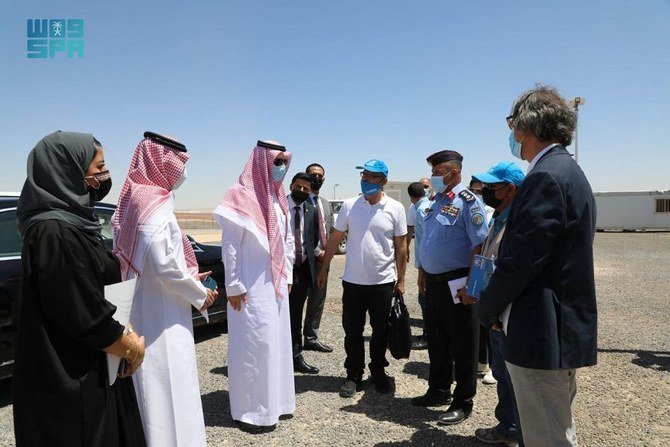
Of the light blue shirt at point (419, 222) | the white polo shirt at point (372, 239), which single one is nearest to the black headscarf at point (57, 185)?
the white polo shirt at point (372, 239)

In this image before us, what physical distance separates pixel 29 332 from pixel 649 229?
3046cm

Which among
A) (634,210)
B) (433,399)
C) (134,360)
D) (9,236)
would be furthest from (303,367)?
(634,210)

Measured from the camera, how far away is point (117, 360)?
1.88 m

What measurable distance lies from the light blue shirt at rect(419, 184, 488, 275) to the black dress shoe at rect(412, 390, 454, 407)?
3.41 feet

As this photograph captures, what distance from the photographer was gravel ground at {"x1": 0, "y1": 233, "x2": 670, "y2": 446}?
131 inches

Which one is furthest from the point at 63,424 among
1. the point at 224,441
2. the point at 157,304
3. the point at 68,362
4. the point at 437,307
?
the point at 437,307

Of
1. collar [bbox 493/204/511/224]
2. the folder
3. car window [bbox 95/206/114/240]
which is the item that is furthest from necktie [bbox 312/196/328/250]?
the folder

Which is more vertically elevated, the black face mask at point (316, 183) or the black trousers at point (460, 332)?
the black face mask at point (316, 183)

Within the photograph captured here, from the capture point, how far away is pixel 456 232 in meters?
3.59

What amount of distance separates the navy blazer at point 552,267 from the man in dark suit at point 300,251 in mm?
3116

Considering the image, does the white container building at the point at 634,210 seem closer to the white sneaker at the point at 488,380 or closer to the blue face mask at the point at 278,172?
the white sneaker at the point at 488,380

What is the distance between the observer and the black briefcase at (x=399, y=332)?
13.2 ft

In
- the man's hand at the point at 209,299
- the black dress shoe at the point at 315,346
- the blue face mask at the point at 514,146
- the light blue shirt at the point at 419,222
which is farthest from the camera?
the light blue shirt at the point at 419,222

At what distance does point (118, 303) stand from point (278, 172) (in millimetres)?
2096
